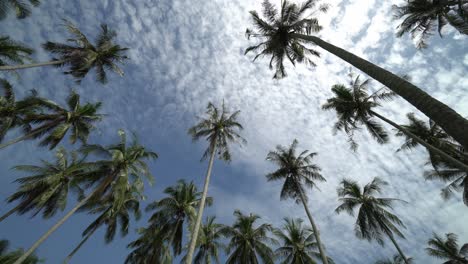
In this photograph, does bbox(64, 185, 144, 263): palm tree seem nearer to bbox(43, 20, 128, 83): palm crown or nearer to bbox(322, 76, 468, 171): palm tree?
bbox(43, 20, 128, 83): palm crown

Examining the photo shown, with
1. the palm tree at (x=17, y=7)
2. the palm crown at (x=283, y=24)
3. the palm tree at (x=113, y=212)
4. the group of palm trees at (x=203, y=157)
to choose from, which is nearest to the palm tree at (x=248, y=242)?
the group of palm trees at (x=203, y=157)

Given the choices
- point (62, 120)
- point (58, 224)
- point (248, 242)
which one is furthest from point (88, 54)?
point (248, 242)

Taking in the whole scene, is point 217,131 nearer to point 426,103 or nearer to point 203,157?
point 203,157

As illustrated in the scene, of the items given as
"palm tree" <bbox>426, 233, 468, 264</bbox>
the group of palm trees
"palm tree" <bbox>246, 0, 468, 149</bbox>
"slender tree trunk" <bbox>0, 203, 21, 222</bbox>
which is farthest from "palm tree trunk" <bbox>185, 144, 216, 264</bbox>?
"palm tree" <bbox>426, 233, 468, 264</bbox>

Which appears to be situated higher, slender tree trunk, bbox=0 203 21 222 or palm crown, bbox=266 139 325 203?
palm crown, bbox=266 139 325 203

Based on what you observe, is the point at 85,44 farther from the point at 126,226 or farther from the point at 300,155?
the point at 300,155

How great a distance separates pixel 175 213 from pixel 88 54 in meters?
15.9

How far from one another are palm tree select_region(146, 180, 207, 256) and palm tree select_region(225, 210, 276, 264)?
5.01 m

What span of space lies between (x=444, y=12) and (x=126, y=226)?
99.9 ft

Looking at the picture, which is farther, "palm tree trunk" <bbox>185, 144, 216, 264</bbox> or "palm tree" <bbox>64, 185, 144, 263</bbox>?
"palm tree" <bbox>64, 185, 144, 263</bbox>

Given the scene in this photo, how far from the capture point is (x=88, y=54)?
1933cm

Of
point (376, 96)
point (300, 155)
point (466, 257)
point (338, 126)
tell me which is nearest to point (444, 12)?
point (376, 96)

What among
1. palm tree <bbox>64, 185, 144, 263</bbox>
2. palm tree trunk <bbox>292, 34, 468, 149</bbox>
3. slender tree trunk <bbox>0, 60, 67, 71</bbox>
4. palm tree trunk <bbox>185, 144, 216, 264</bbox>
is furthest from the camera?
palm tree <bbox>64, 185, 144, 263</bbox>

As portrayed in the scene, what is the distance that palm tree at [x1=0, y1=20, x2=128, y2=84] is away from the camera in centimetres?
1863
